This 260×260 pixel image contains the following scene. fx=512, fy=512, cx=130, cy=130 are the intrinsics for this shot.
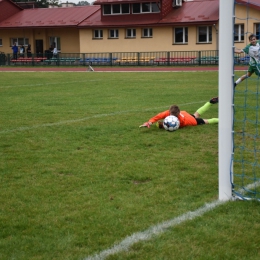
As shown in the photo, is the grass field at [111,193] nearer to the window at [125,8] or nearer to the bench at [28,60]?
the bench at [28,60]

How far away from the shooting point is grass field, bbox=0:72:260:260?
438 cm

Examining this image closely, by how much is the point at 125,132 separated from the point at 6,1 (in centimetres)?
4983

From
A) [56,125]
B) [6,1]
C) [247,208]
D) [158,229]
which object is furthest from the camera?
[6,1]

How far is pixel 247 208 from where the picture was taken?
5.18 m

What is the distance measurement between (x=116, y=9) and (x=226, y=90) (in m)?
44.2

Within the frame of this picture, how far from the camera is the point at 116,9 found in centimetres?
4816

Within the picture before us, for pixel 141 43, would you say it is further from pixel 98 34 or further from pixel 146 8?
Result: pixel 98 34

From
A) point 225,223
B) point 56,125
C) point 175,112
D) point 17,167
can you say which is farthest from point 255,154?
point 56,125

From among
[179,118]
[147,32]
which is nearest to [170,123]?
[179,118]

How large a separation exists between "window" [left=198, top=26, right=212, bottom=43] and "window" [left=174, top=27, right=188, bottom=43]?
49.8 inches

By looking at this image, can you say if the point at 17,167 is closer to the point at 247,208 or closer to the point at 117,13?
the point at 247,208

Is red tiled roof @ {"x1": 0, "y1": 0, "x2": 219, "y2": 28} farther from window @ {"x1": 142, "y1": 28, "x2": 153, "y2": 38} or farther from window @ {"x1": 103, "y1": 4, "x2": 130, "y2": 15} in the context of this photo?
window @ {"x1": 142, "y1": 28, "x2": 153, "y2": 38}

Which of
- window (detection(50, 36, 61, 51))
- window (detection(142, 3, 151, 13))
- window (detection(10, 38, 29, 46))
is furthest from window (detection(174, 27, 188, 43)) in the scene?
window (detection(10, 38, 29, 46))

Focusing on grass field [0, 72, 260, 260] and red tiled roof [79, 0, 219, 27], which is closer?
grass field [0, 72, 260, 260]
